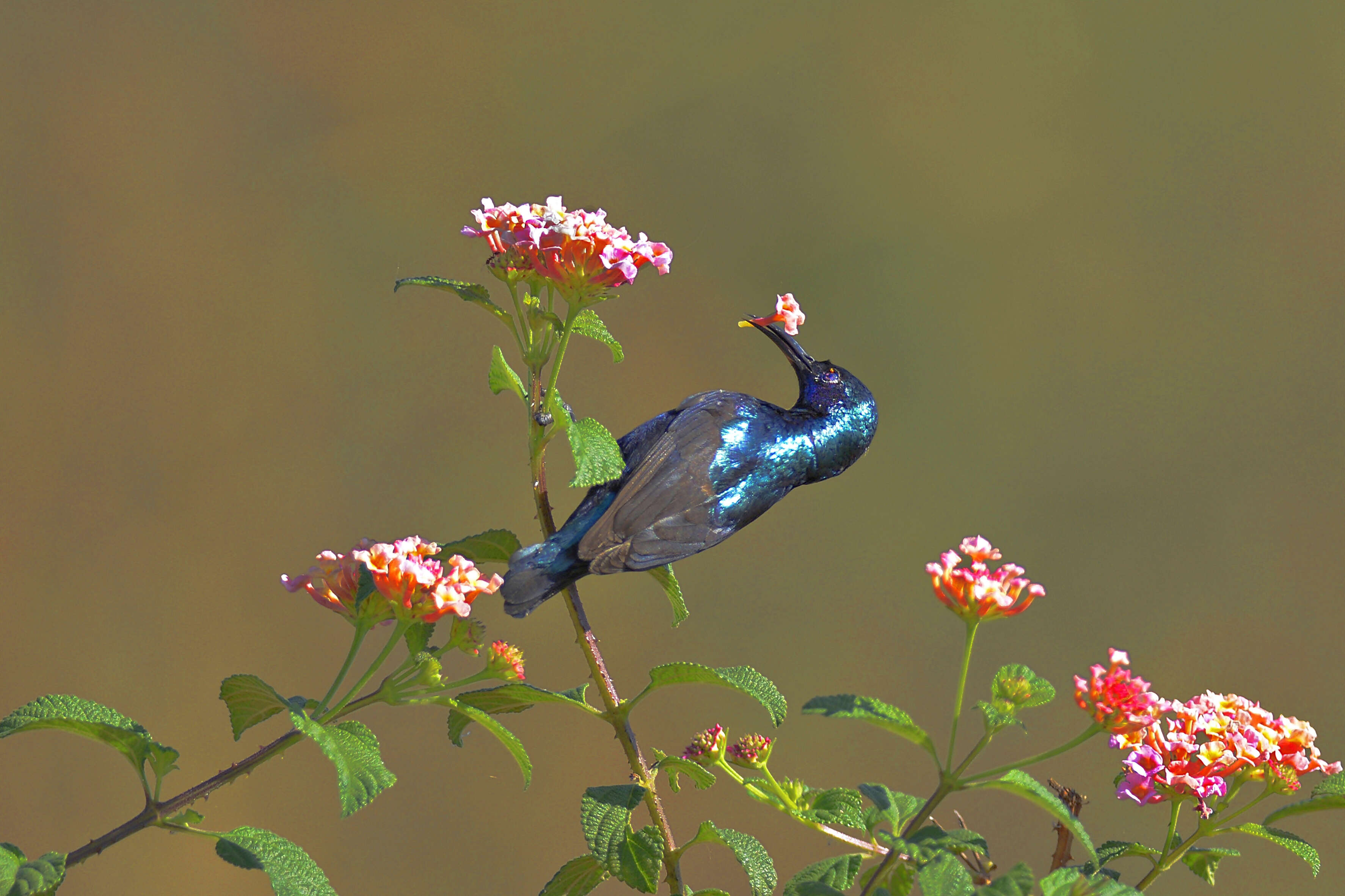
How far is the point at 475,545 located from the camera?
78 cm

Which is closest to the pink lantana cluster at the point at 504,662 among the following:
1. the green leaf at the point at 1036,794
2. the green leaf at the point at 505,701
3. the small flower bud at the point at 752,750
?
the green leaf at the point at 505,701

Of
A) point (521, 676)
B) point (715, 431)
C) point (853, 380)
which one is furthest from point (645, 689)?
point (853, 380)

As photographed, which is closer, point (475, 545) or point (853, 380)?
point (475, 545)

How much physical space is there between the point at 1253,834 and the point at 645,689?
0.40 m

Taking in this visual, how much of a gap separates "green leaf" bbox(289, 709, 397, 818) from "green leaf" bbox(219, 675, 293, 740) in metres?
0.07

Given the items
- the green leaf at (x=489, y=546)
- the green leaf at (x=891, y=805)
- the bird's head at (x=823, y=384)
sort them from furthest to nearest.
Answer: the bird's head at (x=823, y=384) < the green leaf at (x=489, y=546) < the green leaf at (x=891, y=805)

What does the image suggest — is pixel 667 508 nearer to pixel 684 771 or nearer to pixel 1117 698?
pixel 684 771

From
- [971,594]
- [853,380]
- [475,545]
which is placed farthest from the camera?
[853,380]

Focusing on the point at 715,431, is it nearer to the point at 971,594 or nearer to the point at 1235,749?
the point at 971,594

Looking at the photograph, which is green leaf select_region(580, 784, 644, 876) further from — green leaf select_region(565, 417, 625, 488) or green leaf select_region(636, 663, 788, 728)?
green leaf select_region(565, 417, 625, 488)

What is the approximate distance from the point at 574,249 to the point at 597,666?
272mm

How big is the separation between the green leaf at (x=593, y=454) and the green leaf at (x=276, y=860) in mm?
289

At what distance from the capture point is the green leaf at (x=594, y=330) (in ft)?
2.63

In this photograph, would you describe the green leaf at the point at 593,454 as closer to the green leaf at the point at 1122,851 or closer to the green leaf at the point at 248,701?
the green leaf at the point at 248,701
